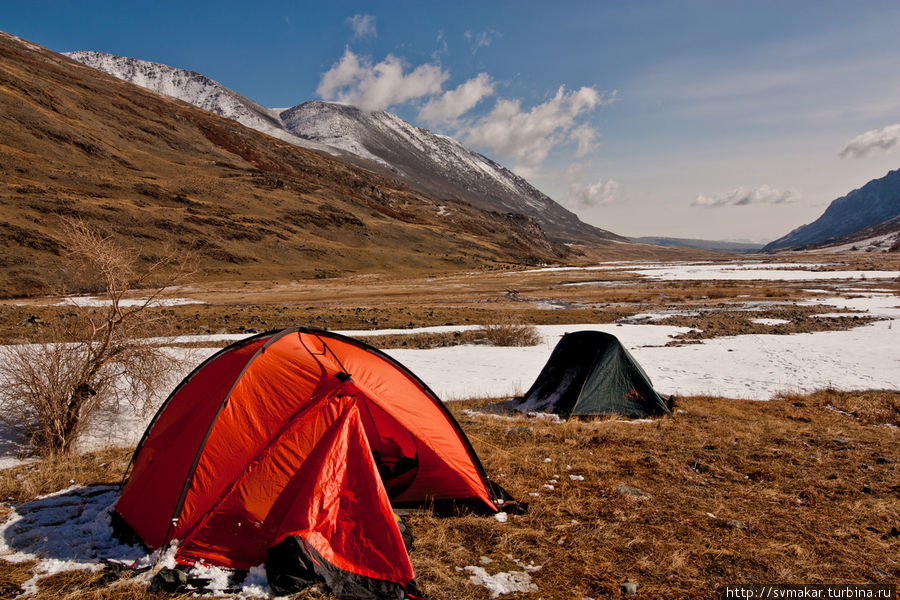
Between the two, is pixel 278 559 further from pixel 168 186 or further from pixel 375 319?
pixel 168 186

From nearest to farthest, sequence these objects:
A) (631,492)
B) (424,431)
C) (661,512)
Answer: (661,512)
(424,431)
(631,492)

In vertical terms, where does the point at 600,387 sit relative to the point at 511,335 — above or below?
below

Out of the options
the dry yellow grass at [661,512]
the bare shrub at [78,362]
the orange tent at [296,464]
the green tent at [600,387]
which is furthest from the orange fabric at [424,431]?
the green tent at [600,387]

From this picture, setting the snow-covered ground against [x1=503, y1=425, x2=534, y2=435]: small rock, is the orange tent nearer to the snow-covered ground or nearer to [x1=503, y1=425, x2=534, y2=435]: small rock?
the snow-covered ground

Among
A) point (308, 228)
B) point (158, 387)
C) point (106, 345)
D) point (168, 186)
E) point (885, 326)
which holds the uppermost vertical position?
point (168, 186)

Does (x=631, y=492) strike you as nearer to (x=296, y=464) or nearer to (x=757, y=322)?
(x=296, y=464)

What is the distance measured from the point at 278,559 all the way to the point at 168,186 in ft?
313

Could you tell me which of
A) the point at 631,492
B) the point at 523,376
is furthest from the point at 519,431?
the point at 523,376

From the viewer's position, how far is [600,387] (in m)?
12.0

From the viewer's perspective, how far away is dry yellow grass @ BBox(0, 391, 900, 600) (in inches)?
196

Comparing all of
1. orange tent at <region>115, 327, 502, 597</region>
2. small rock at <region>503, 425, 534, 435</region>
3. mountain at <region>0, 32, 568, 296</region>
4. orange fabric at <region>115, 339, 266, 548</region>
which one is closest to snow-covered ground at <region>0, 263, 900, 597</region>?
orange fabric at <region>115, 339, 266, 548</region>

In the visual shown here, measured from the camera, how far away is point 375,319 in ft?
97.8

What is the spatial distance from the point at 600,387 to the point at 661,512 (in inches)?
223

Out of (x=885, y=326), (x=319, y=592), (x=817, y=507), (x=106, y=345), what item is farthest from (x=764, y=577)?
(x=885, y=326)
